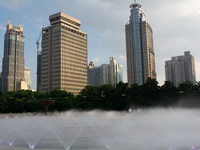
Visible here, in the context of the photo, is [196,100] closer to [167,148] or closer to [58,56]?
[167,148]

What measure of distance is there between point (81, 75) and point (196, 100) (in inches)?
3798

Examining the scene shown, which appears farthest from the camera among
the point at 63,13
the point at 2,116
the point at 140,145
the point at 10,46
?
the point at 10,46

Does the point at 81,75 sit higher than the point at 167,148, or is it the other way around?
the point at 81,75

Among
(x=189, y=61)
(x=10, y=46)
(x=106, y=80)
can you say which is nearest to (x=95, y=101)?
(x=189, y=61)

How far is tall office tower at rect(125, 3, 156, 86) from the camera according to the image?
13175 cm

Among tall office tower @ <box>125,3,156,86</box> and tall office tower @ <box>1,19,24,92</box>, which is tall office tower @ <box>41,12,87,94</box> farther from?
tall office tower @ <box>1,19,24,92</box>

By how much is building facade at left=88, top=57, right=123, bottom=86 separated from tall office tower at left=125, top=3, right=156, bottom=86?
47.9 m

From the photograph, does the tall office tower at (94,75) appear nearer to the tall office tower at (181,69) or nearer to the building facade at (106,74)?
the building facade at (106,74)

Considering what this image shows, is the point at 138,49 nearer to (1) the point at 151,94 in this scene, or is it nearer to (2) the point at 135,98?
(1) the point at 151,94

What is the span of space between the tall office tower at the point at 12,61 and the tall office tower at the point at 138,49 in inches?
3967

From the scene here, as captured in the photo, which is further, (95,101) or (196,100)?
(95,101)

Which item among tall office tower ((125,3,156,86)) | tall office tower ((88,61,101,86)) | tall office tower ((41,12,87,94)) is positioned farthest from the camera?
tall office tower ((88,61,101,86))

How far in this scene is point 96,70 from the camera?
623ft

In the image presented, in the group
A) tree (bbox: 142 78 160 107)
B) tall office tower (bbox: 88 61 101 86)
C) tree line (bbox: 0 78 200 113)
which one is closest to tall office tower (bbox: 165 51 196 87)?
tall office tower (bbox: 88 61 101 86)
